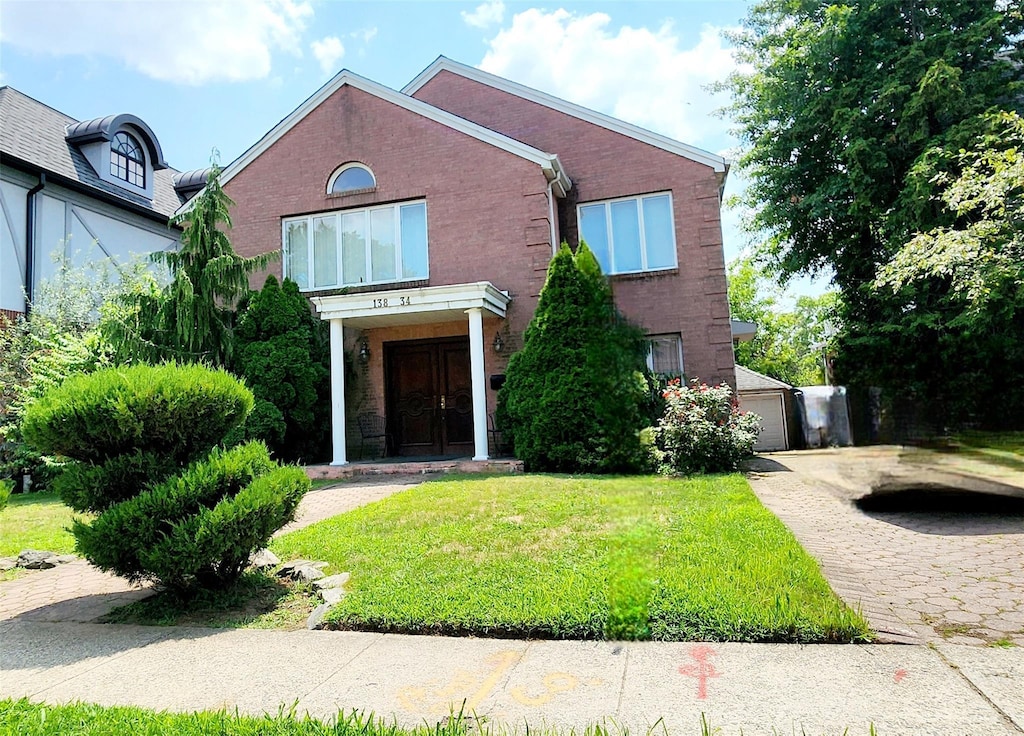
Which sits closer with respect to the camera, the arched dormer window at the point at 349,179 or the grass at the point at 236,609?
the grass at the point at 236,609

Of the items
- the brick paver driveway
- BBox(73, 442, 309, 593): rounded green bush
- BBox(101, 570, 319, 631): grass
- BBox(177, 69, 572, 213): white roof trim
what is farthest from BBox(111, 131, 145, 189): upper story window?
the brick paver driveway

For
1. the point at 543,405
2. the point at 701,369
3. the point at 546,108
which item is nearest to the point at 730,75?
the point at 546,108

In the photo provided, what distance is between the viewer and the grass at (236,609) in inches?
167

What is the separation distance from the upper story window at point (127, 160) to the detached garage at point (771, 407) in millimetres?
19523

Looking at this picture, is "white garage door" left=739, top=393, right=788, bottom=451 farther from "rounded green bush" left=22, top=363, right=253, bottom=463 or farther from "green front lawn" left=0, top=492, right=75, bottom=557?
"rounded green bush" left=22, top=363, right=253, bottom=463

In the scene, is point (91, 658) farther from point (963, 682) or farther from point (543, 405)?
point (543, 405)

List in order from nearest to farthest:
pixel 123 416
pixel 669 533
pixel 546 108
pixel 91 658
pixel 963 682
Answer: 1. pixel 963 682
2. pixel 91 658
3. pixel 123 416
4. pixel 669 533
5. pixel 546 108

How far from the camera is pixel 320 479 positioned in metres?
11.3

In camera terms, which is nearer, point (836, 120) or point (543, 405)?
point (543, 405)

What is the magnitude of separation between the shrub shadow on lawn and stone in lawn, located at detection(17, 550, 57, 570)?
333 inches

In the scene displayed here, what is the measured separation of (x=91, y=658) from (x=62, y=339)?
1173 cm

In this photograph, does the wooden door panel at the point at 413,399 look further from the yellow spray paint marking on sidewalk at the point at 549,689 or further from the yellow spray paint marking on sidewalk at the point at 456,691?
the yellow spray paint marking on sidewalk at the point at 549,689

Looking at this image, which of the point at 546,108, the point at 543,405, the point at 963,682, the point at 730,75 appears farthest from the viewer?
the point at 730,75

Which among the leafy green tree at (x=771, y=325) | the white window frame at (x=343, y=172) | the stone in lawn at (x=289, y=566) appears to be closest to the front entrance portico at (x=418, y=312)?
the white window frame at (x=343, y=172)
